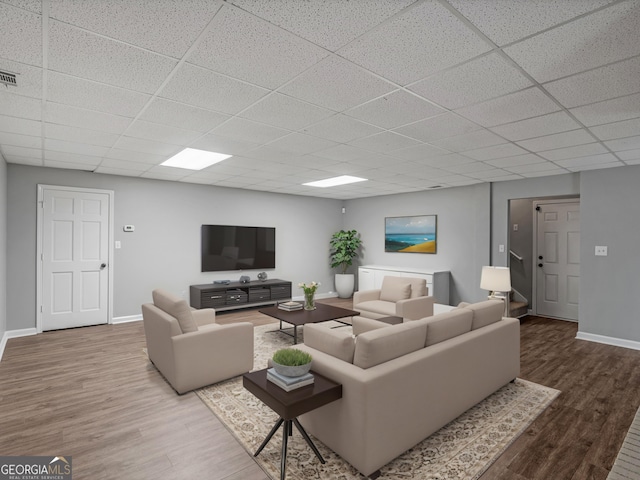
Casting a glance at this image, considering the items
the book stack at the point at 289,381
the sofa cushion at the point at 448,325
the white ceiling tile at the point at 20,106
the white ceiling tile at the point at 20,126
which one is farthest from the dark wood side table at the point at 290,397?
the white ceiling tile at the point at 20,126

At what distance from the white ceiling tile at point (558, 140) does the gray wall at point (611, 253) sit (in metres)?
1.78

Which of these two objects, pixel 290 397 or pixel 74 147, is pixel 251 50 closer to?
pixel 290 397

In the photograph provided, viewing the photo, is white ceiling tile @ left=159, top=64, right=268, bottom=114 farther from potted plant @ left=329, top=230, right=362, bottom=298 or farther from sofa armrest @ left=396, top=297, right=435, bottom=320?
potted plant @ left=329, top=230, right=362, bottom=298

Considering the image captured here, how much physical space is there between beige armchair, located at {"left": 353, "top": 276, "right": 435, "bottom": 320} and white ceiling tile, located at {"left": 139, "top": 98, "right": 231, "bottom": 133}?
3311mm

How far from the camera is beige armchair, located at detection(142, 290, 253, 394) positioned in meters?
3.08

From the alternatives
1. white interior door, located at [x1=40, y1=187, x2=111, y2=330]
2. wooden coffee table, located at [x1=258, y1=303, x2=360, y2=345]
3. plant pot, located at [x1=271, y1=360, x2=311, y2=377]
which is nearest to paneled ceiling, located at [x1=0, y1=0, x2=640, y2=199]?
white interior door, located at [x1=40, y1=187, x2=111, y2=330]

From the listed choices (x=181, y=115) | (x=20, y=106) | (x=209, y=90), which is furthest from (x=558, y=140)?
(x=20, y=106)

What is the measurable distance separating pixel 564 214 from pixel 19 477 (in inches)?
308

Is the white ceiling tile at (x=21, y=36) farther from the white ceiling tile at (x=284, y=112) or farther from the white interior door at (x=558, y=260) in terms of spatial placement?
the white interior door at (x=558, y=260)

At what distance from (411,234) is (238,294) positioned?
12.6ft

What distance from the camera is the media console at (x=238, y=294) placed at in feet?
Answer: 20.0

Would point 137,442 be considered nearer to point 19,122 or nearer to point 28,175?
point 19,122

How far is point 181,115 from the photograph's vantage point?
2.83 m

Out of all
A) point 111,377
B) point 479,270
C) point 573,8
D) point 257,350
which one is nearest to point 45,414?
point 111,377
